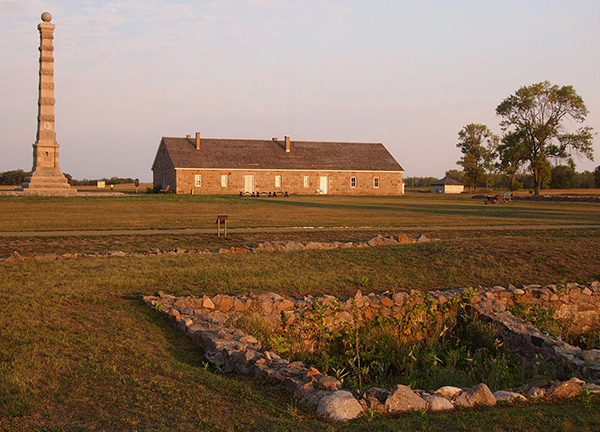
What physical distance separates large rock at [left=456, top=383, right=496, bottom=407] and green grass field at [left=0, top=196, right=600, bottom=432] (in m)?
0.15

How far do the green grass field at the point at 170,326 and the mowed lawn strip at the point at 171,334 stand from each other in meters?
0.02

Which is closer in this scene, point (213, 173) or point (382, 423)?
point (382, 423)

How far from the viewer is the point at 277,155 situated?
68062 mm

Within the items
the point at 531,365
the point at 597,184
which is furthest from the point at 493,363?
the point at 597,184

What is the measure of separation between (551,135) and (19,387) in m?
67.5

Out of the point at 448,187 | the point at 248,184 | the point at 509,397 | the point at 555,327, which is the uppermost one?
the point at 448,187

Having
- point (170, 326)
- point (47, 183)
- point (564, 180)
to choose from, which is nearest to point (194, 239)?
point (170, 326)

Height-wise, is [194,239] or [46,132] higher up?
[46,132]

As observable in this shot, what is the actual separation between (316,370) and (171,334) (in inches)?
105

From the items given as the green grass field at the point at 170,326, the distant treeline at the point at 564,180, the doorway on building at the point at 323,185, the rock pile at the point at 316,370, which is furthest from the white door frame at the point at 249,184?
the rock pile at the point at 316,370

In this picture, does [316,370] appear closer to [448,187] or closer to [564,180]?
[448,187]

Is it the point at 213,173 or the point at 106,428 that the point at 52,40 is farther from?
the point at 106,428

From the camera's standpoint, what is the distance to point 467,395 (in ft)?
19.9

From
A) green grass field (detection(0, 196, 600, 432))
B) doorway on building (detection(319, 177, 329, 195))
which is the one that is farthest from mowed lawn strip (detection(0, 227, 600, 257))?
doorway on building (detection(319, 177, 329, 195))
